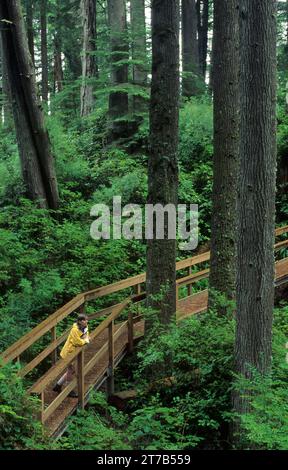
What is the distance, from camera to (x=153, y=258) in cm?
893

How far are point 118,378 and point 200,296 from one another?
3640 mm

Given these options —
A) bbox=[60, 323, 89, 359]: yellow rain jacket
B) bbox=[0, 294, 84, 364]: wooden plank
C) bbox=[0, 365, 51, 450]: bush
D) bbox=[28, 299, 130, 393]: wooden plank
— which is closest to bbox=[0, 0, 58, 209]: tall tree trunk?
bbox=[28, 299, 130, 393]: wooden plank

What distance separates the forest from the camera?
643 centimetres

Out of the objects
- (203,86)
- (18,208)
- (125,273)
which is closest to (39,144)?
(18,208)

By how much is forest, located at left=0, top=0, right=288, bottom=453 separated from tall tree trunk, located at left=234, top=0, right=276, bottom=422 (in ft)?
0.06

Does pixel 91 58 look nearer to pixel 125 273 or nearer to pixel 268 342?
pixel 125 273

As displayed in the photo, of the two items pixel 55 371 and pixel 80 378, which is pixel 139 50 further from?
pixel 55 371

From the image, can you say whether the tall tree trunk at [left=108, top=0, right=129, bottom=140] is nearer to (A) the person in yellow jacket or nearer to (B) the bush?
(A) the person in yellow jacket

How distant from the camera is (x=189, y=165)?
1744cm

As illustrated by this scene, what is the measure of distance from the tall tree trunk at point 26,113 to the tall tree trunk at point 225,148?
19.0 ft

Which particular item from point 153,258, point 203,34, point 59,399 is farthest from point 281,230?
point 203,34

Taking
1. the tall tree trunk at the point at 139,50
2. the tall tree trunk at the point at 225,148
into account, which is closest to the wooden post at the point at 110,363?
the tall tree trunk at the point at 225,148

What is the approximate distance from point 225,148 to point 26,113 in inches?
255

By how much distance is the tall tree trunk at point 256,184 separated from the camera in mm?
6359
